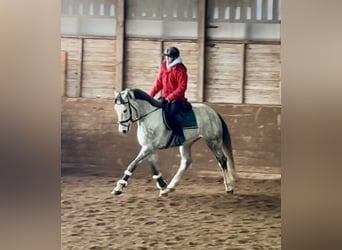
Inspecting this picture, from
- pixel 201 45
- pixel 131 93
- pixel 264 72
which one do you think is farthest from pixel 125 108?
pixel 264 72

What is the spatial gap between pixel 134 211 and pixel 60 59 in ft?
1.48

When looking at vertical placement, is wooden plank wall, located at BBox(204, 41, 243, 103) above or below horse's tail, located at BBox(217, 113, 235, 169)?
above

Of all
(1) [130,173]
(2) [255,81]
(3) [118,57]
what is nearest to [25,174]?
(1) [130,173]

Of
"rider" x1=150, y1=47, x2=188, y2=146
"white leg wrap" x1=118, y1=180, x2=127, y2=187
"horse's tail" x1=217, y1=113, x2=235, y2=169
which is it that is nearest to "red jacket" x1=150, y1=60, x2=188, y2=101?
"rider" x1=150, y1=47, x2=188, y2=146

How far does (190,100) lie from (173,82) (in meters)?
0.07

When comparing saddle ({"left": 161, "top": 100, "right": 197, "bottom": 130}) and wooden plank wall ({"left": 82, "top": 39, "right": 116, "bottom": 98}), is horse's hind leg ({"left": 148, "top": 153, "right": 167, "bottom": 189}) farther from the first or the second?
wooden plank wall ({"left": 82, "top": 39, "right": 116, "bottom": 98})

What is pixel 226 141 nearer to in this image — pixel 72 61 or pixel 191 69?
pixel 191 69

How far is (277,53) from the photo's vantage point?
1.45m

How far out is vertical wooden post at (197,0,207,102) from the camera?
1.46 metres

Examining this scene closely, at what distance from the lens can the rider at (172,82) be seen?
145cm

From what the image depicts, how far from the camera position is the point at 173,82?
57.2 inches

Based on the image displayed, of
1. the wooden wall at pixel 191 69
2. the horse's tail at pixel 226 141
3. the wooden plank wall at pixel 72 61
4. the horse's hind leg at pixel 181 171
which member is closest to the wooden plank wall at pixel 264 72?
the wooden wall at pixel 191 69

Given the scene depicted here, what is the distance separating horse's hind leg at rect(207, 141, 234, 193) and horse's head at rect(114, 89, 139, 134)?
0.72ft

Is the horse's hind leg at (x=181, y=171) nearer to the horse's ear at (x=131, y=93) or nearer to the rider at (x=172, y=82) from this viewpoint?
the rider at (x=172, y=82)
